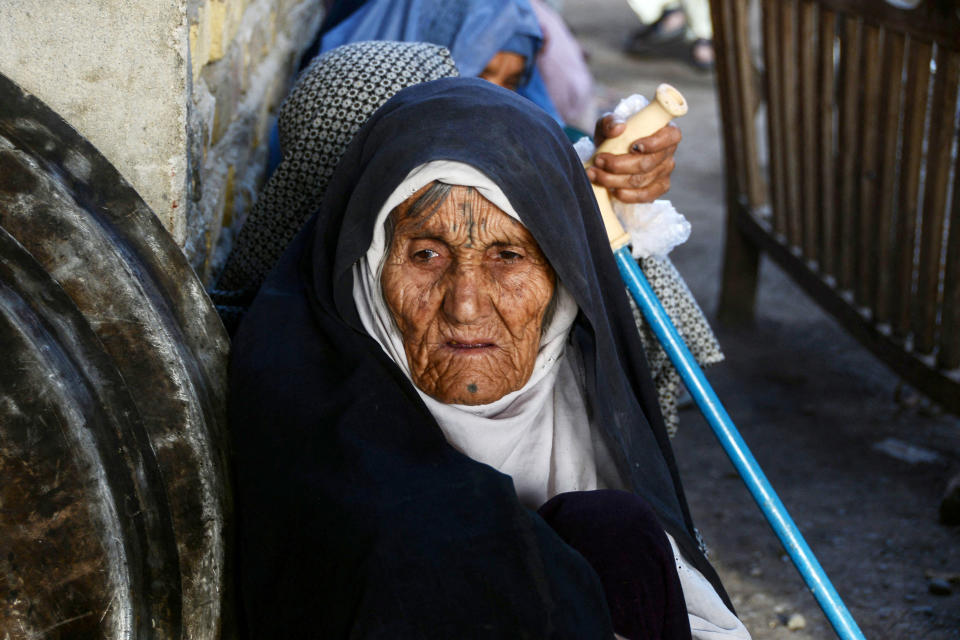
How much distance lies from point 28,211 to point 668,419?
171cm

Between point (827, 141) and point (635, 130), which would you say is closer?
point (635, 130)

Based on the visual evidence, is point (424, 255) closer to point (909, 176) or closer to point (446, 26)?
point (446, 26)

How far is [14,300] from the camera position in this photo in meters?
1.48

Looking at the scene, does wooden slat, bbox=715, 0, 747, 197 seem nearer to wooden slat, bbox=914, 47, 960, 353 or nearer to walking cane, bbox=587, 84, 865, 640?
wooden slat, bbox=914, 47, 960, 353

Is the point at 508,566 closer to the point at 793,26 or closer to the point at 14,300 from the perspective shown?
the point at 14,300

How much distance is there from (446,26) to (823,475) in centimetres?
215

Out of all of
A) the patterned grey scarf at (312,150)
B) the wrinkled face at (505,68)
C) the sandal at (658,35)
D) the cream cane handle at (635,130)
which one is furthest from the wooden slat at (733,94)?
the sandal at (658,35)

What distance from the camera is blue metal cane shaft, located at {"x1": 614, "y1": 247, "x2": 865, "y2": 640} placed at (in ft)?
6.57

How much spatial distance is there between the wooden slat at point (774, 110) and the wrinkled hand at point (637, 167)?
229cm

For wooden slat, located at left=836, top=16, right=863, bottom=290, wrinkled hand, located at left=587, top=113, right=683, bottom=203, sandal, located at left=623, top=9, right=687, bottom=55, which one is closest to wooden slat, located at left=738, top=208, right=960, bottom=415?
wooden slat, located at left=836, top=16, right=863, bottom=290

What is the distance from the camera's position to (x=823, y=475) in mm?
3598

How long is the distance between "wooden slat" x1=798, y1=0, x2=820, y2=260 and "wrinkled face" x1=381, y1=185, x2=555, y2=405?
2595 mm

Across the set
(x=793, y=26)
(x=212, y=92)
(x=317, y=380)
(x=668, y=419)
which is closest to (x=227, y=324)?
(x=317, y=380)

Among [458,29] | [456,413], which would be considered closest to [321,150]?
[456,413]
